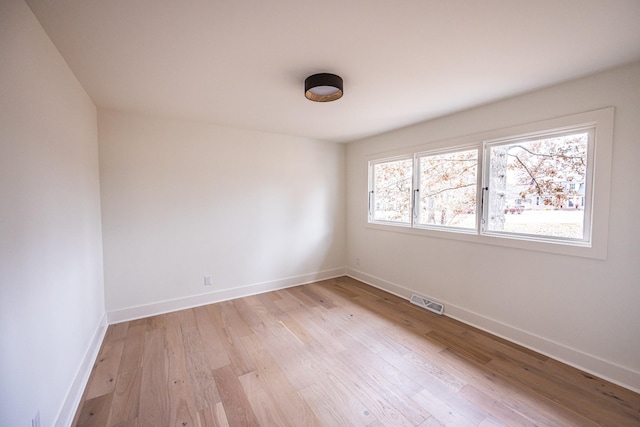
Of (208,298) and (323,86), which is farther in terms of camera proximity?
(208,298)

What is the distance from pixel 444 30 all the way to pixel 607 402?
2.66 meters

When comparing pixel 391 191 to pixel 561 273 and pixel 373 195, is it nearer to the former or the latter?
pixel 373 195

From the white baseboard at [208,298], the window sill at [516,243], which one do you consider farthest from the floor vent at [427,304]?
the white baseboard at [208,298]

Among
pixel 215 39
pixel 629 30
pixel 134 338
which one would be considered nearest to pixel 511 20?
pixel 629 30

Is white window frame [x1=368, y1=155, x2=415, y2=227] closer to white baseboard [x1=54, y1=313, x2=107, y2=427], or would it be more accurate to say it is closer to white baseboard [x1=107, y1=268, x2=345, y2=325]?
white baseboard [x1=107, y1=268, x2=345, y2=325]

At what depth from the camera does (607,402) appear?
170 centimetres

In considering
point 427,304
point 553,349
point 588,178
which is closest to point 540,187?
point 588,178

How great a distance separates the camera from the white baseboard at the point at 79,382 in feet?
4.95

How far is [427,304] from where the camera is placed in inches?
122

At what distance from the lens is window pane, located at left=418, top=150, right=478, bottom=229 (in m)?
2.82

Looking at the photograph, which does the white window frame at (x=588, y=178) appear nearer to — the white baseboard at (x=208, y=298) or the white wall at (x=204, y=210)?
the white wall at (x=204, y=210)

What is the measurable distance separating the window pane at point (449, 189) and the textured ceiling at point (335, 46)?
0.70 m

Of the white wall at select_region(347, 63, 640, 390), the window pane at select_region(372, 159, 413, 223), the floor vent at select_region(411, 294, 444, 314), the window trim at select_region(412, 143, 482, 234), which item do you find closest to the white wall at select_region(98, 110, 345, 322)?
the window pane at select_region(372, 159, 413, 223)

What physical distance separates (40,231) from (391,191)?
362 cm
